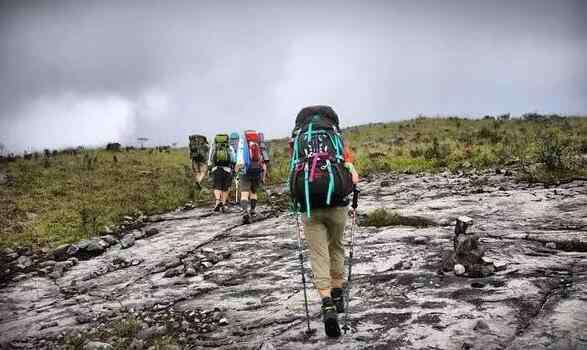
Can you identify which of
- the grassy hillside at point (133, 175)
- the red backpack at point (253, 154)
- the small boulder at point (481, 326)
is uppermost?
the red backpack at point (253, 154)

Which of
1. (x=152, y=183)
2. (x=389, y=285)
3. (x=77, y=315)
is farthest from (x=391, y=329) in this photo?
(x=152, y=183)

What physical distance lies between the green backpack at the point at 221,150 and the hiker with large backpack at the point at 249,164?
1473mm

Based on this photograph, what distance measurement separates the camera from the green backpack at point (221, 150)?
1315cm

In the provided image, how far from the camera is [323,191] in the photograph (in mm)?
4730

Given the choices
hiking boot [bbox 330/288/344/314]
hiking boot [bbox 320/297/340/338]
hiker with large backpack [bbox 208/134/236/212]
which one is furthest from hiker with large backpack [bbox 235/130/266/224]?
hiking boot [bbox 320/297/340/338]

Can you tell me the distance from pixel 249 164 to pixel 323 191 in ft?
23.4

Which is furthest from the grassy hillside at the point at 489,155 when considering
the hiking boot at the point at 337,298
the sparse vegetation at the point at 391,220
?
the hiking boot at the point at 337,298

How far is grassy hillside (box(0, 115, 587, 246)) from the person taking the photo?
12.0m

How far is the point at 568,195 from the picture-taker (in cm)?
935

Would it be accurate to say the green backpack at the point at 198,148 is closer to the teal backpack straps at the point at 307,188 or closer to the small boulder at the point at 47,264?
the small boulder at the point at 47,264

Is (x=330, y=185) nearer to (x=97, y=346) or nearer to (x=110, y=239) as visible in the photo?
(x=97, y=346)

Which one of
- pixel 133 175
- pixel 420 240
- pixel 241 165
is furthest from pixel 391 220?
pixel 133 175

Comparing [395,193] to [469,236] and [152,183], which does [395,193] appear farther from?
[152,183]

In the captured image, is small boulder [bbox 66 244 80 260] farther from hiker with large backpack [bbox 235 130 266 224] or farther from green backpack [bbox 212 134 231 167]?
green backpack [bbox 212 134 231 167]
